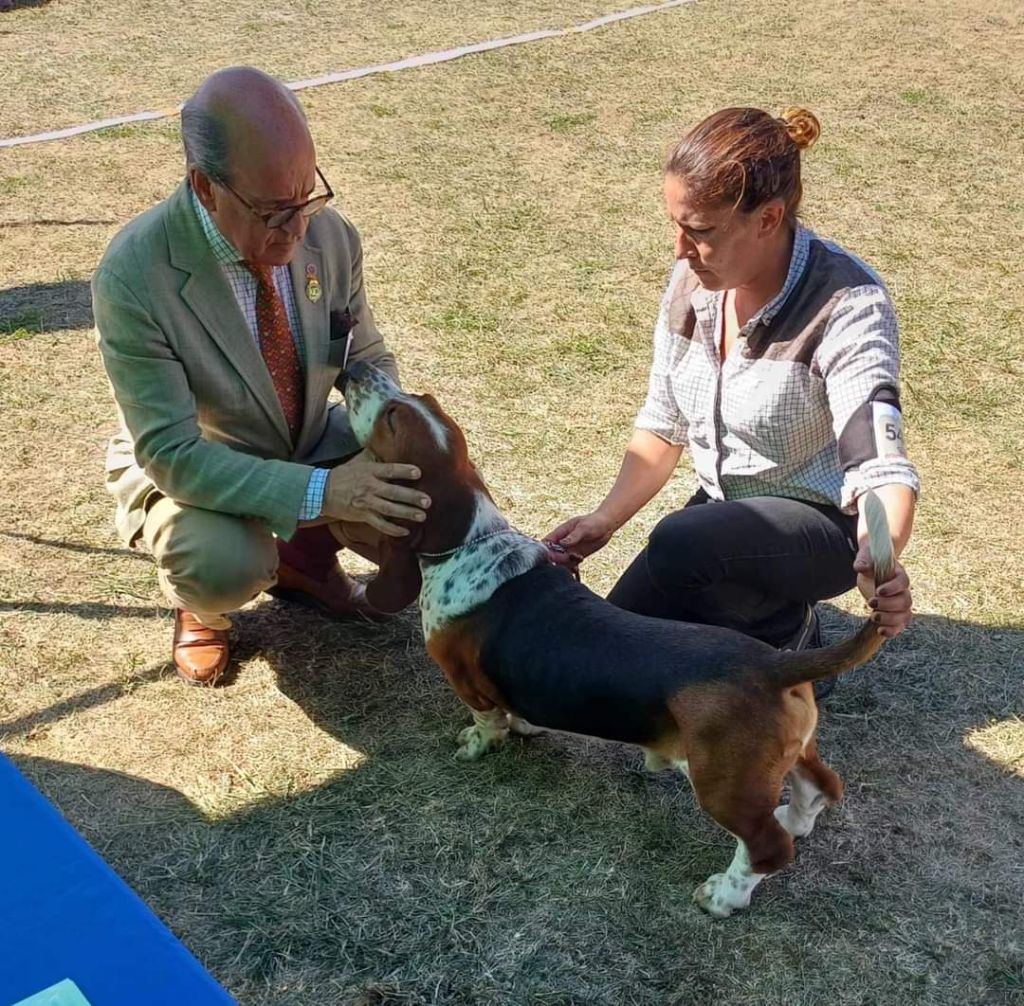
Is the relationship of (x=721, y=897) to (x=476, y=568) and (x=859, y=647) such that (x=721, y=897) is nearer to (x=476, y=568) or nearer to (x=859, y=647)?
(x=859, y=647)

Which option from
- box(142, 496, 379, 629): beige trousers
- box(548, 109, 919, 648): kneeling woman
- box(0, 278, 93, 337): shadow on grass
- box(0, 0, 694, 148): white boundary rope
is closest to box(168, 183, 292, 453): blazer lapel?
box(142, 496, 379, 629): beige trousers

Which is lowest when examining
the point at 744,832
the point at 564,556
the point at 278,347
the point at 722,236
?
the point at 744,832

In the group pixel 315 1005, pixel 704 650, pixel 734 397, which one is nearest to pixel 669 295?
pixel 734 397

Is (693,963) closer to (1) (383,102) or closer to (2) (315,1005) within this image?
(2) (315,1005)

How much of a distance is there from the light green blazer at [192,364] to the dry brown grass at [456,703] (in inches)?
29.9

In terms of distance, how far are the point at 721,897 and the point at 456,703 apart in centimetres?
Result: 114

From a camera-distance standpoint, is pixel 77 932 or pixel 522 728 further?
pixel 522 728

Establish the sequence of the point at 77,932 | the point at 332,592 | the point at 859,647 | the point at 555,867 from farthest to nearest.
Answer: the point at 332,592 < the point at 555,867 < the point at 859,647 < the point at 77,932

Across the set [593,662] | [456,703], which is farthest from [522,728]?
[593,662]

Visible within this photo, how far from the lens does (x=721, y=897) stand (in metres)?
3.16

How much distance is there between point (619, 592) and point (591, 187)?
4.71 metres

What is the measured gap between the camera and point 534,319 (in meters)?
6.38

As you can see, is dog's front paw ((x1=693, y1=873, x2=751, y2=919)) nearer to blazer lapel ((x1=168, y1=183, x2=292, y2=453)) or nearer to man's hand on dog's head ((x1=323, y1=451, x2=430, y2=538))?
man's hand on dog's head ((x1=323, y1=451, x2=430, y2=538))

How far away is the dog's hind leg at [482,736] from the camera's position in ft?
12.0
